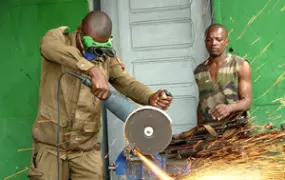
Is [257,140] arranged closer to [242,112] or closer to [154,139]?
[242,112]

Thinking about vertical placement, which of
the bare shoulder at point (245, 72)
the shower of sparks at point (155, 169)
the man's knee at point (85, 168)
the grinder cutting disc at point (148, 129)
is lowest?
the man's knee at point (85, 168)

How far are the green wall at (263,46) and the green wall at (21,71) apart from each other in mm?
1877

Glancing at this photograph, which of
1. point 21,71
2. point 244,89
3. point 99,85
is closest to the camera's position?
point 99,85

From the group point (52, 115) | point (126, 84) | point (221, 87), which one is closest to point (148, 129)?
point (126, 84)

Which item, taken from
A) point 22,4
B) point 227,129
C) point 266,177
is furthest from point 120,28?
point 266,177

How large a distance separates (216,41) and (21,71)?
7.86 feet

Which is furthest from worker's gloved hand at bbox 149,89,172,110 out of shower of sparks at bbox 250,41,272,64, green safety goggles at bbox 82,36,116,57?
shower of sparks at bbox 250,41,272,64

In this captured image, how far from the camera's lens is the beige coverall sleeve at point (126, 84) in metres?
3.92

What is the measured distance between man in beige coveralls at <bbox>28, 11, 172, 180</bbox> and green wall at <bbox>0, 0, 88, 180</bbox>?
6.26 ft

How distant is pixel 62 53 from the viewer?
354 centimetres

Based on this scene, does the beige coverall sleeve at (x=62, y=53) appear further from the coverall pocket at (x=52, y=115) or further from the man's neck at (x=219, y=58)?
the man's neck at (x=219, y=58)

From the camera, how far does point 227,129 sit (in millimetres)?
4215

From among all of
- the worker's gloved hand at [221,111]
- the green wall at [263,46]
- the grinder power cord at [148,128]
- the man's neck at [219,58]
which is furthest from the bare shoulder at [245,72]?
the grinder power cord at [148,128]

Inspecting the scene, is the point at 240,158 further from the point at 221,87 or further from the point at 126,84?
the point at 221,87
